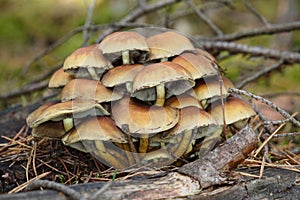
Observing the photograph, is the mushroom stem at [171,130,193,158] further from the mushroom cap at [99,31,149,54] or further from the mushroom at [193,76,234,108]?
the mushroom cap at [99,31,149,54]

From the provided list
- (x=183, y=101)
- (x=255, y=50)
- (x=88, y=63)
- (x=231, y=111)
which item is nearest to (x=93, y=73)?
(x=88, y=63)

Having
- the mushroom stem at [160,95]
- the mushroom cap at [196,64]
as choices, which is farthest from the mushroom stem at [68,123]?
the mushroom cap at [196,64]

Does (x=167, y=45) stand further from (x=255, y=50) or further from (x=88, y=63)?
(x=255, y=50)

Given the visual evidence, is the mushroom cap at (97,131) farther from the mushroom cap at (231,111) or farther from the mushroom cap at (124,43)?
the mushroom cap at (231,111)

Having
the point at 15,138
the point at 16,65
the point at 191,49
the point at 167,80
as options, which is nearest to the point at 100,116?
the point at 167,80

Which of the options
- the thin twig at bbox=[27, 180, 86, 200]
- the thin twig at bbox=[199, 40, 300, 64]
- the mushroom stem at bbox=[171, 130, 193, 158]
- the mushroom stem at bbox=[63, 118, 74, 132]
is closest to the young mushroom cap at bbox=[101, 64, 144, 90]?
the mushroom stem at bbox=[63, 118, 74, 132]

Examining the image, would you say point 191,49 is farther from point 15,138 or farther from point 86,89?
point 15,138
